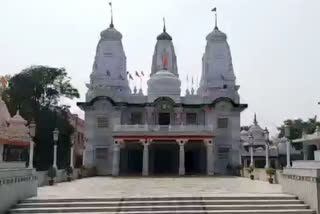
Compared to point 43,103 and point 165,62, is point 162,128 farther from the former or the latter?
point 43,103

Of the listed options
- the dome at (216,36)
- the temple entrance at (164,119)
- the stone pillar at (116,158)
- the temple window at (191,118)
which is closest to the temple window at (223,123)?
the temple window at (191,118)

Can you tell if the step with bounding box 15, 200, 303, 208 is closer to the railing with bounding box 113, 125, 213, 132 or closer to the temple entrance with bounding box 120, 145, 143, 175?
the railing with bounding box 113, 125, 213, 132

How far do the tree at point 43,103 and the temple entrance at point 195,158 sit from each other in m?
11.9

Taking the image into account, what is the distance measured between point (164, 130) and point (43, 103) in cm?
1280

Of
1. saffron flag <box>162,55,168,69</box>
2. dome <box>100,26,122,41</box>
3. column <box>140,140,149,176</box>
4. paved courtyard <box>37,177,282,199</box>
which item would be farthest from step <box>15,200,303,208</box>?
dome <box>100,26,122,41</box>

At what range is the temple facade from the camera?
3719 centimetres

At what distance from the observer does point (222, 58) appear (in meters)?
44.6

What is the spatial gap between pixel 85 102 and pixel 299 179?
1145 inches

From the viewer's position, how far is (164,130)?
122ft

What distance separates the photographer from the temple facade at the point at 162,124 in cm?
3719

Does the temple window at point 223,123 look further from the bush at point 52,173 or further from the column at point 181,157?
the bush at point 52,173

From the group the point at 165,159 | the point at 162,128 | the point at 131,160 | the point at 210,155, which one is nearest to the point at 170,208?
the point at 210,155

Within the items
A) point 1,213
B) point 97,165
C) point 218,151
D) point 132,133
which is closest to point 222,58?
point 218,151

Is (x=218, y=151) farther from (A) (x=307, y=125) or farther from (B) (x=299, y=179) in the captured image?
(B) (x=299, y=179)
